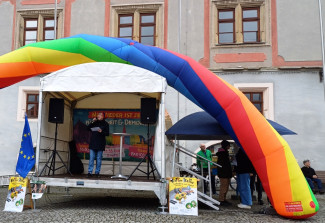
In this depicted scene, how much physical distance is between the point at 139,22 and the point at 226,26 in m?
3.56

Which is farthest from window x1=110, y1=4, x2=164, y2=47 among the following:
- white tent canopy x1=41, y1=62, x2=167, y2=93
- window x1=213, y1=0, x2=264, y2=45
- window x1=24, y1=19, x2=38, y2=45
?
white tent canopy x1=41, y1=62, x2=167, y2=93

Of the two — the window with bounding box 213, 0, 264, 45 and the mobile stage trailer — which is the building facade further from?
the mobile stage trailer

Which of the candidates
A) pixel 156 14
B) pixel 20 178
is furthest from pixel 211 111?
pixel 156 14

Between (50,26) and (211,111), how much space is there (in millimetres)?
10580

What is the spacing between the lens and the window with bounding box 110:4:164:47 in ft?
48.0

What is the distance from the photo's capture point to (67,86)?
7316 mm

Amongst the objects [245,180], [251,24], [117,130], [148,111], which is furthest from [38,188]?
[251,24]

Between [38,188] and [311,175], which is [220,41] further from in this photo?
[38,188]

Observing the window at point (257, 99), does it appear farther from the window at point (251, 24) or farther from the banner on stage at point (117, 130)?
the banner on stage at point (117, 130)

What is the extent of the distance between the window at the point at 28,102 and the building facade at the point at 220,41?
1.5 inches

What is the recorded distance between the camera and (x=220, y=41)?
560 inches

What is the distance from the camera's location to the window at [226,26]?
46.7 feet

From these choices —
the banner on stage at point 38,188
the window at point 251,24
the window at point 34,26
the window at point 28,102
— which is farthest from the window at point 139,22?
the banner on stage at point 38,188

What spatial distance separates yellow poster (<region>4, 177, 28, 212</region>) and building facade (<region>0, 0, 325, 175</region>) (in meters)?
7.31
